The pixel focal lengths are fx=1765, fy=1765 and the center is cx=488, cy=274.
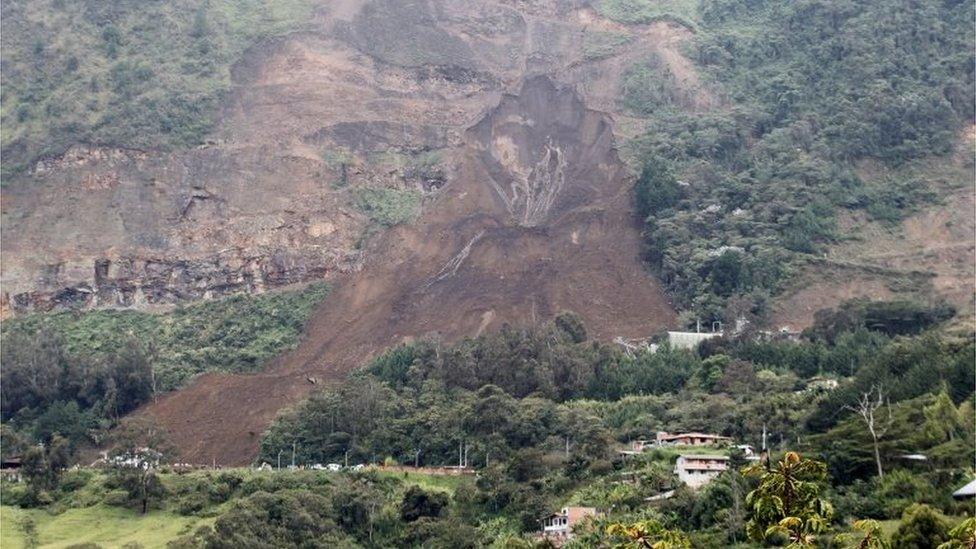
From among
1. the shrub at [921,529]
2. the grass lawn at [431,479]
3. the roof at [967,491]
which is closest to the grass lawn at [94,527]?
the grass lawn at [431,479]

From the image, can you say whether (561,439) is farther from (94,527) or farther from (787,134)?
(787,134)

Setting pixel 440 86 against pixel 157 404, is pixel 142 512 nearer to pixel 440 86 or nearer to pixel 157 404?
pixel 157 404

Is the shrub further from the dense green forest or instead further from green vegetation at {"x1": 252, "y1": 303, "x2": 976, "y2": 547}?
green vegetation at {"x1": 252, "y1": 303, "x2": 976, "y2": 547}

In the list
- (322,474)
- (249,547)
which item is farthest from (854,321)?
(249,547)

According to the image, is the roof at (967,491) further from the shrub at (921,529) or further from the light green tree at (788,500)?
the light green tree at (788,500)

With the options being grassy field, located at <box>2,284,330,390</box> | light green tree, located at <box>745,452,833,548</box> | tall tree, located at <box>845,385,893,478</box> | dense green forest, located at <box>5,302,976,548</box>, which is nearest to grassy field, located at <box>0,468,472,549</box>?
dense green forest, located at <box>5,302,976,548</box>

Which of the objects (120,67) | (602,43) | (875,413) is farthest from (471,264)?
(875,413)
